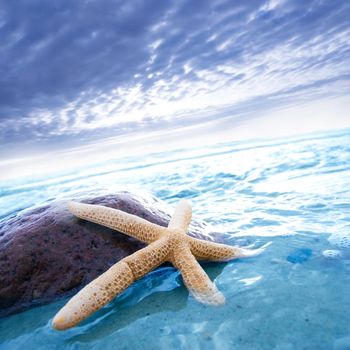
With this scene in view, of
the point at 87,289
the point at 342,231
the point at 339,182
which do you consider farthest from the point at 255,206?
the point at 87,289

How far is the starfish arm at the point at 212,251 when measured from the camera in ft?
10.4

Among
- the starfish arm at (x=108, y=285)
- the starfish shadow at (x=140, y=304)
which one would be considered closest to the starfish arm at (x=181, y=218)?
the starfish arm at (x=108, y=285)

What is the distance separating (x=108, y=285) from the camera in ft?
8.02

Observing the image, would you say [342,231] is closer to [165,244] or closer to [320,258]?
[320,258]

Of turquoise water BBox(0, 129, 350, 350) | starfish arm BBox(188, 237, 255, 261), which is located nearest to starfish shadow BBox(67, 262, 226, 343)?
turquoise water BBox(0, 129, 350, 350)

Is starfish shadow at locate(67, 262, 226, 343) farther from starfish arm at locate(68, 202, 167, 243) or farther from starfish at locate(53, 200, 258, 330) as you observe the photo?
starfish arm at locate(68, 202, 167, 243)

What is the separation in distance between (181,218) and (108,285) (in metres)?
1.35

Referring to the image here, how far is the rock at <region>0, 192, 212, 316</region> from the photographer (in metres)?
3.12

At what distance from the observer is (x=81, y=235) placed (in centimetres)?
353

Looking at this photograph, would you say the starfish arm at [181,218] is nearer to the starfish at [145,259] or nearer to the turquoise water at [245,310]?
the starfish at [145,259]

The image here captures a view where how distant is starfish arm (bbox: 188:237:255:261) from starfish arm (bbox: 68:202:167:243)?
0.37 m

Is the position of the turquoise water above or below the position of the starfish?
below

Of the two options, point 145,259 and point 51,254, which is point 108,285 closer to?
point 145,259

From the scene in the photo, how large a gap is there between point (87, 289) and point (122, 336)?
18.3 inches
